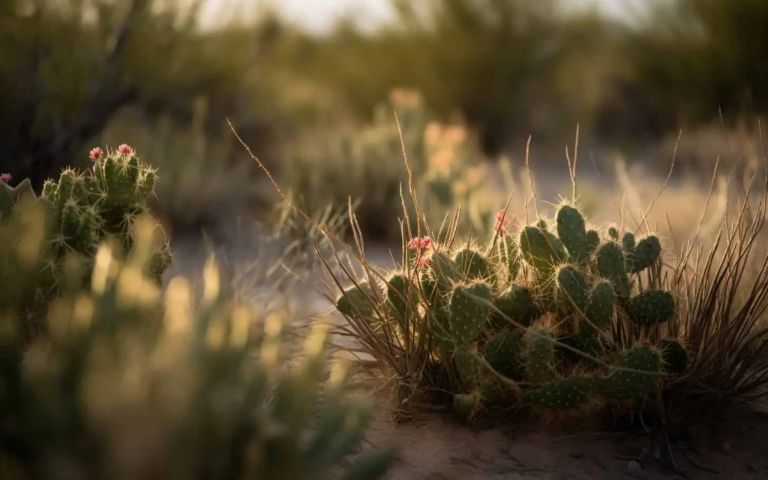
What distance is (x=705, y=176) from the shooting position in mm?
8742

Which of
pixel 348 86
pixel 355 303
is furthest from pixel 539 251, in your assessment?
pixel 348 86

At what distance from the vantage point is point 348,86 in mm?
13898

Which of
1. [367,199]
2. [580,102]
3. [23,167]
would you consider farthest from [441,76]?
[23,167]

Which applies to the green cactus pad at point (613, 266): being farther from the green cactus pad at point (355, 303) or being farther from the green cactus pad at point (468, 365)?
the green cactus pad at point (355, 303)

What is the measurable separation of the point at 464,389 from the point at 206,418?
4.90ft

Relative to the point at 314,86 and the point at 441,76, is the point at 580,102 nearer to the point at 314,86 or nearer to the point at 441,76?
the point at 441,76

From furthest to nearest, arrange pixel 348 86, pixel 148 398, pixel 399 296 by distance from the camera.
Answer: pixel 348 86
pixel 399 296
pixel 148 398

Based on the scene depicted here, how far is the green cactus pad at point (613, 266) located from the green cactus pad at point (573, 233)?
3.4 inches

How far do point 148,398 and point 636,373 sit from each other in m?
1.69

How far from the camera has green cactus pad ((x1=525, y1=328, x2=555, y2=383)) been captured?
297cm

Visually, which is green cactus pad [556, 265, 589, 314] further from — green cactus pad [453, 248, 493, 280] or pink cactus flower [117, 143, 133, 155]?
pink cactus flower [117, 143, 133, 155]

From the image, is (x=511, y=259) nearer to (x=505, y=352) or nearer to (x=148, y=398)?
(x=505, y=352)

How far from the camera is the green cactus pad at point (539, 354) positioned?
297 centimetres

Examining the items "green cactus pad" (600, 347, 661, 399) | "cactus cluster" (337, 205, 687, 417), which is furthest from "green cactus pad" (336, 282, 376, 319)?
"green cactus pad" (600, 347, 661, 399)
